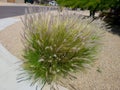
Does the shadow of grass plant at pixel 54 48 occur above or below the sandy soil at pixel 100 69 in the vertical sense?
above

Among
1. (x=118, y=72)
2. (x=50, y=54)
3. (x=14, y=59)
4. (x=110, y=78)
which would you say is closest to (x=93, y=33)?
(x=50, y=54)

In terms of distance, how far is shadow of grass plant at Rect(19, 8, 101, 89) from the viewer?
5309mm

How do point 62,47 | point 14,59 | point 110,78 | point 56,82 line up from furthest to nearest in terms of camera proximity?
point 14,59 < point 110,78 < point 56,82 < point 62,47

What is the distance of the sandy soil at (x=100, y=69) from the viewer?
633cm

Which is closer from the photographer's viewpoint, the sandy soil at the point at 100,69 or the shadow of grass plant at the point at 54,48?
the shadow of grass plant at the point at 54,48

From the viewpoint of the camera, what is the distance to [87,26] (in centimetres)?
579

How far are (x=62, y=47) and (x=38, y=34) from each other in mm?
591

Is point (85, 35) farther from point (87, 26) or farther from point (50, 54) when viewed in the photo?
point (50, 54)

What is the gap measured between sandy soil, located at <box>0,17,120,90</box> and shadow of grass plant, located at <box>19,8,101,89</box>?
0.90 metres

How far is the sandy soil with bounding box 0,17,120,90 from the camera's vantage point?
249 inches

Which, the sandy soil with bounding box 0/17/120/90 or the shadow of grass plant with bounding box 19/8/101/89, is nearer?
the shadow of grass plant with bounding box 19/8/101/89

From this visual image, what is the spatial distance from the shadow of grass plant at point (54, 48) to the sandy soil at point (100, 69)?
2.95 feet

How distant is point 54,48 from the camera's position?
17.4 feet

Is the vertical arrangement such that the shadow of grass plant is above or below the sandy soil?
above
